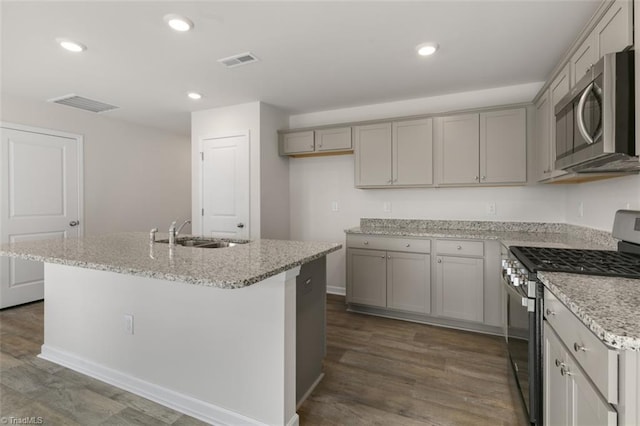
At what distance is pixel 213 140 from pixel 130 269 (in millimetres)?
3050

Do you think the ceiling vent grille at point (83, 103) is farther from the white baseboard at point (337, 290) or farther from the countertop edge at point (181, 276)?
the white baseboard at point (337, 290)

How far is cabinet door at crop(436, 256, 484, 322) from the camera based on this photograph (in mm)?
2920

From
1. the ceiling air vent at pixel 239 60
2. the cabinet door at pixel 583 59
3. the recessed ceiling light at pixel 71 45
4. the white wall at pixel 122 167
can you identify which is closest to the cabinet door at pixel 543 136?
the cabinet door at pixel 583 59

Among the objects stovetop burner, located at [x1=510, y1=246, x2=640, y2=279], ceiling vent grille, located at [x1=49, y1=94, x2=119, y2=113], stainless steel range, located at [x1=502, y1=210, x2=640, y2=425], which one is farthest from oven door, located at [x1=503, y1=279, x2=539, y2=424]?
ceiling vent grille, located at [x1=49, y1=94, x2=119, y2=113]

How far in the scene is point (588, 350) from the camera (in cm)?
96

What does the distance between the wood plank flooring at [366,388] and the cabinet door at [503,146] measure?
1.57 meters

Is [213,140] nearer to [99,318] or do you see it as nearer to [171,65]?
[171,65]

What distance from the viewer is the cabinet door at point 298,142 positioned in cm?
394

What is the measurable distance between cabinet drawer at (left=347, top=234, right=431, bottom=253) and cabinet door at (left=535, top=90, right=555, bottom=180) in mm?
1164

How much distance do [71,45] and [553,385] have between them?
3739mm

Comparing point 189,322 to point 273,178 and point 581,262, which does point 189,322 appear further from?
point 273,178

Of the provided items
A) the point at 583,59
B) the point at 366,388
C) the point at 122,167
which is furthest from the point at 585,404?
the point at 122,167

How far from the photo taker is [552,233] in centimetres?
308

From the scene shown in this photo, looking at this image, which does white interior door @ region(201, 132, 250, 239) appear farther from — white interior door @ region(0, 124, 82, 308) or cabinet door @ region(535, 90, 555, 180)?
cabinet door @ region(535, 90, 555, 180)
